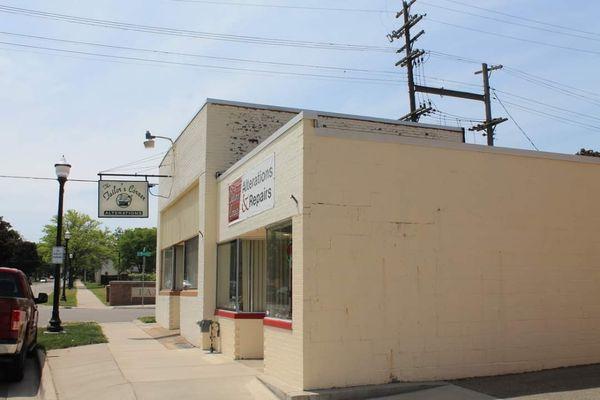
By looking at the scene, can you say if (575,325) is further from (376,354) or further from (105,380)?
(105,380)

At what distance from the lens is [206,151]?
14.9 m

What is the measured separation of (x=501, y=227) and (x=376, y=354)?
3000mm

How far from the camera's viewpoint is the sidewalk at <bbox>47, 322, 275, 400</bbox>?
30.3 ft

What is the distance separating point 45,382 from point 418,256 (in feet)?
21.8

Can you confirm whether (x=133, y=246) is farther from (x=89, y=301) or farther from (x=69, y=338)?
(x=69, y=338)

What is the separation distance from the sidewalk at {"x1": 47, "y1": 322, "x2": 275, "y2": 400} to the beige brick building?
88cm

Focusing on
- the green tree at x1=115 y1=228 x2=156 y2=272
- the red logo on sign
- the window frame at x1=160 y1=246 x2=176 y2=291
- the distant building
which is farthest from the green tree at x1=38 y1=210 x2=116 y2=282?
the red logo on sign

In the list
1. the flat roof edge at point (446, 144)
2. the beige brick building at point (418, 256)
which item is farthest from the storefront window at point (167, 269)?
the flat roof edge at point (446, 144)

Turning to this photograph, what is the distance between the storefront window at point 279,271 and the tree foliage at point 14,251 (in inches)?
2447

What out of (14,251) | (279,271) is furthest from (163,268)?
(14,251)

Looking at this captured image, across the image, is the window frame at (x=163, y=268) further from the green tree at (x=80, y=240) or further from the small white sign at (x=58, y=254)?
the green tree at (x=80, y=240)

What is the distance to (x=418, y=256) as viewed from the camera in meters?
9.34

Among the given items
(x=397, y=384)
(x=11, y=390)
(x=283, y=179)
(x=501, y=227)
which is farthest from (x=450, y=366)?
(x=11, y=390)

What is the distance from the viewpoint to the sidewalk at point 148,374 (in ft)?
30.3
